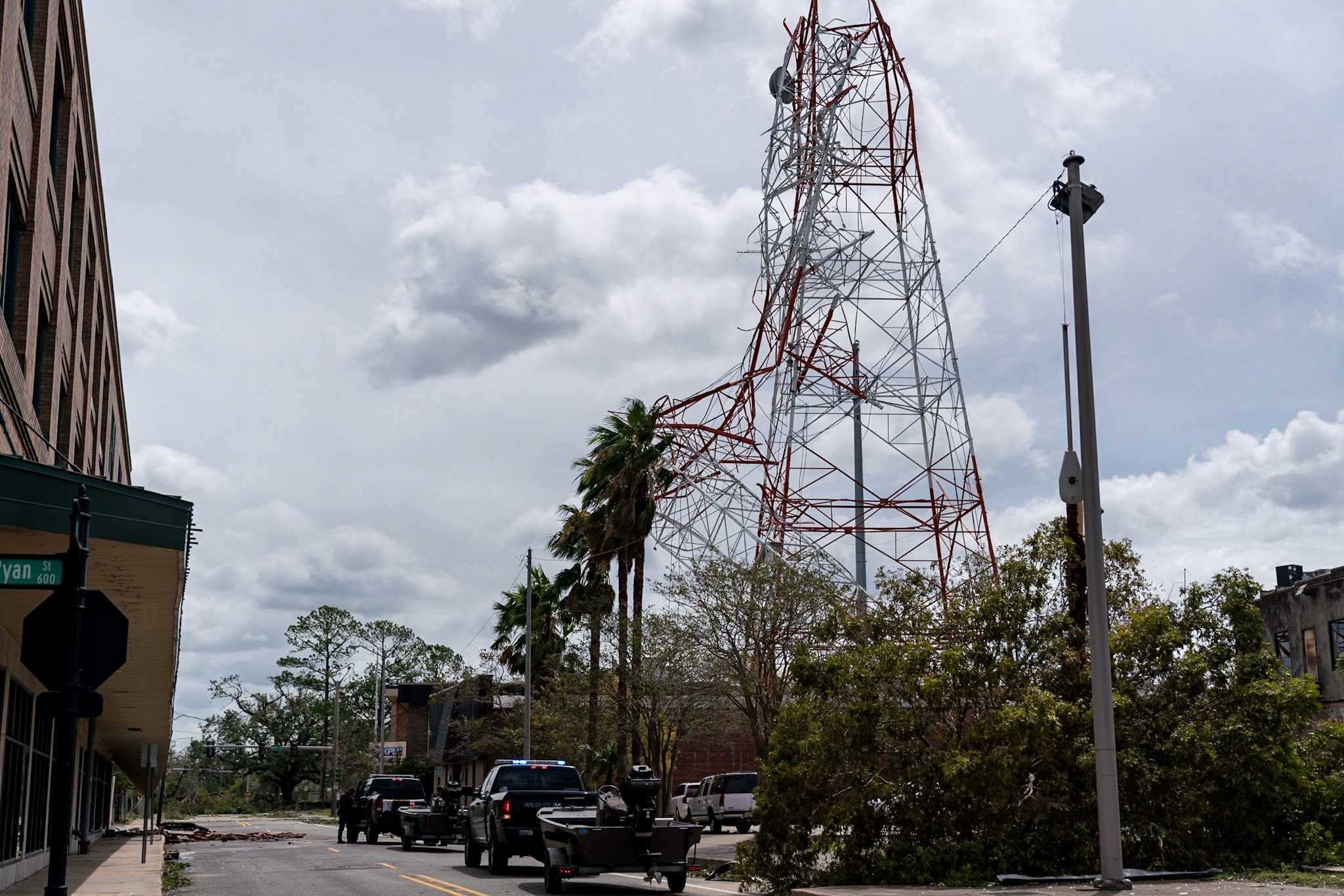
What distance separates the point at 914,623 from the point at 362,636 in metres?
88.7

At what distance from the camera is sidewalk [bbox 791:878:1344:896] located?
533 inches

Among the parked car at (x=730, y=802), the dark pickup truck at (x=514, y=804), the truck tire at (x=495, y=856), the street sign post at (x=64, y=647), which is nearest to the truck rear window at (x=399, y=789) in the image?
the parked car at (x=730, y=802)

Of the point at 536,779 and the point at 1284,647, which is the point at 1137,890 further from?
the point at 1284,647

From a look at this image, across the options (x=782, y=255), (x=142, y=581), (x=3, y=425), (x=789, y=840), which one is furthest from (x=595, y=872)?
(x=782, y=255)

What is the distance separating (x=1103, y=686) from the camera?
15188 mm

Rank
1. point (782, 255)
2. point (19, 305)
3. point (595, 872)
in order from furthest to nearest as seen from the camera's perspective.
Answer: point (782, 255), point (19, 305), point (595, 872)

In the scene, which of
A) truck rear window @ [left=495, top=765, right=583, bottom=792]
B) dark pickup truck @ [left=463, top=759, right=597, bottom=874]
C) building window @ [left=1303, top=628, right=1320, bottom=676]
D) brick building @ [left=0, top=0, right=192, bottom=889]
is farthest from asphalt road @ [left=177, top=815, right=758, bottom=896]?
building window @ [left=1303, top=628, right=1320, bottom=676]

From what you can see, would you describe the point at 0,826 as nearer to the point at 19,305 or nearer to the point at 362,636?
the point at 19,305

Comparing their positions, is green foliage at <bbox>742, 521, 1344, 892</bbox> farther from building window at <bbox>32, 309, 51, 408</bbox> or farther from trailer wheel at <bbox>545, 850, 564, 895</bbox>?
building window at <bbox>32, 309, 51, 408</bbox>

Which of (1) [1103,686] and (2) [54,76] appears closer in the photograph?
(1) [1103,686]

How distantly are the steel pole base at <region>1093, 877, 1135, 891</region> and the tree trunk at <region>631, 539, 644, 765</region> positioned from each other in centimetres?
2363

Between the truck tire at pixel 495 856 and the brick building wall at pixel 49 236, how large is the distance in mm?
10118

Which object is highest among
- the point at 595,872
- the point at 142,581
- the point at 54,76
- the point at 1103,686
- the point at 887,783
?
the point at 54,76

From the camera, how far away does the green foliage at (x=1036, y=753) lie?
16.7 metres
